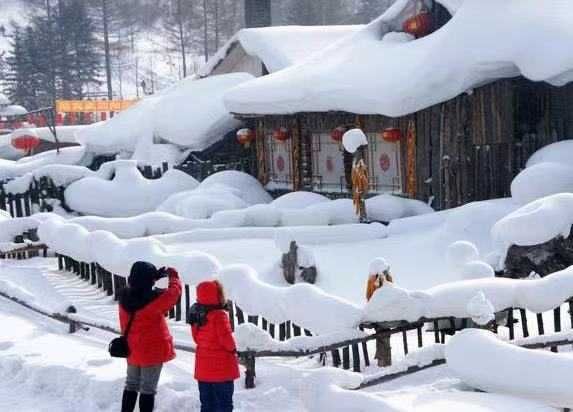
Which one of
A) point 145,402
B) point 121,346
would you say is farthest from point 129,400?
point 121,346

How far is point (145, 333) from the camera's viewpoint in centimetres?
686

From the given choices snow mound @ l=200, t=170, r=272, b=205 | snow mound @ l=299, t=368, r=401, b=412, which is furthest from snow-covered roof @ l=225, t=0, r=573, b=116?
snow mound @ l=299, t=368, r=401, b=412

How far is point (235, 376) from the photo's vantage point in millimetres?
6609

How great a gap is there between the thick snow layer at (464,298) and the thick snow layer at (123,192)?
13.3 metres

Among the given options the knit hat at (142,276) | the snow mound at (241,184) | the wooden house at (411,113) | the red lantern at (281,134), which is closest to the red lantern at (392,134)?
the wooden house at (411,113)

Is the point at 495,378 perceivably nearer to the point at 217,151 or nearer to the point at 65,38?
the point at 217,151

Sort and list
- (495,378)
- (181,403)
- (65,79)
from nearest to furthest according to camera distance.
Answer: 1. (495,378)
2. (181,403)
3. (65,79)

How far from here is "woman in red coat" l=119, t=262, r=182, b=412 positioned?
6.81 metres

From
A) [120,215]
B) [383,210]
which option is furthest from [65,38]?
[383,210]

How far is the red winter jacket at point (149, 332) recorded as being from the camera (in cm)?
684

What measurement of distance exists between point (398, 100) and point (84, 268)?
6.44 m

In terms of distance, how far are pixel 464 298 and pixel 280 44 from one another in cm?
1596

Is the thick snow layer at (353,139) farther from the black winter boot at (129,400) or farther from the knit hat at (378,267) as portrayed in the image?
the black winter boot at (129,400)

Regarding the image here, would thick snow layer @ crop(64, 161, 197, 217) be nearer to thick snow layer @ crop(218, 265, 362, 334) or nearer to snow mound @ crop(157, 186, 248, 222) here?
snow mound @ crop(157, 186, 248, 222)
